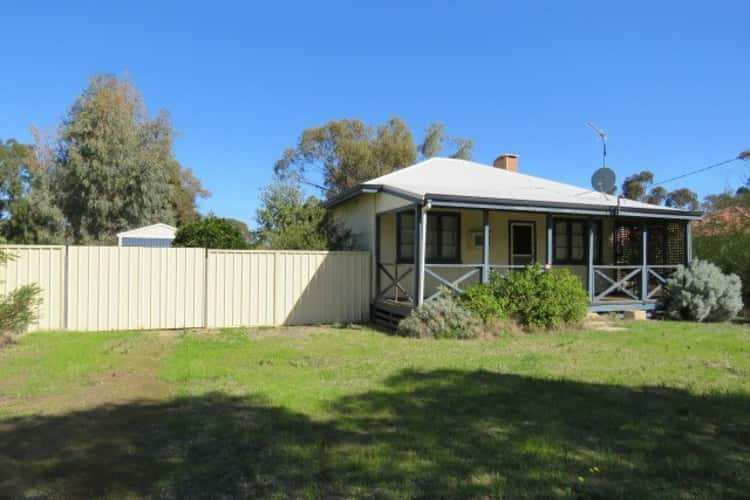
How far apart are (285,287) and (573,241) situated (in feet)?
28.4

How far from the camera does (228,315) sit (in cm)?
1129

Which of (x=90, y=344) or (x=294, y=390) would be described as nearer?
(x=294, y=390)

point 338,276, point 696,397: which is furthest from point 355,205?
point 696,397

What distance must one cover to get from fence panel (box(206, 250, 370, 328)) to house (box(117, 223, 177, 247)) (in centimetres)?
1299

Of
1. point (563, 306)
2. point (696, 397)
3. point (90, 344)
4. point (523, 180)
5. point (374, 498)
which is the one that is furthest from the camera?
point (523, 180)

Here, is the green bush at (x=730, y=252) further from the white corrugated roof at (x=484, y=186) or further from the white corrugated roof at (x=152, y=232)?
the white corrugated roof at (x=152, y=232)

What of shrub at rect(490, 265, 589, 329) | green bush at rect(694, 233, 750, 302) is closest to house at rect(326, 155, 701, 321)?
shrub at rect(490, 265, 589, 329)

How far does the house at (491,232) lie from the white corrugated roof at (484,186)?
1.4 inches

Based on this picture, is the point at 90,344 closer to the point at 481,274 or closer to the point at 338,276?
the point at 338,276

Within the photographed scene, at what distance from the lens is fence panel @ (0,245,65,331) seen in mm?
9656

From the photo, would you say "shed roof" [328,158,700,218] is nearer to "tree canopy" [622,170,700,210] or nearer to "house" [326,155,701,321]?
"house" [326,155,701,321]

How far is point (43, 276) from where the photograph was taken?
9.91 metres

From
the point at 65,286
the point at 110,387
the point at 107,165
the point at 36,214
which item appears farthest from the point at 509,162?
the point at 36,214

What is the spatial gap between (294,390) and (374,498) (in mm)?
2712
